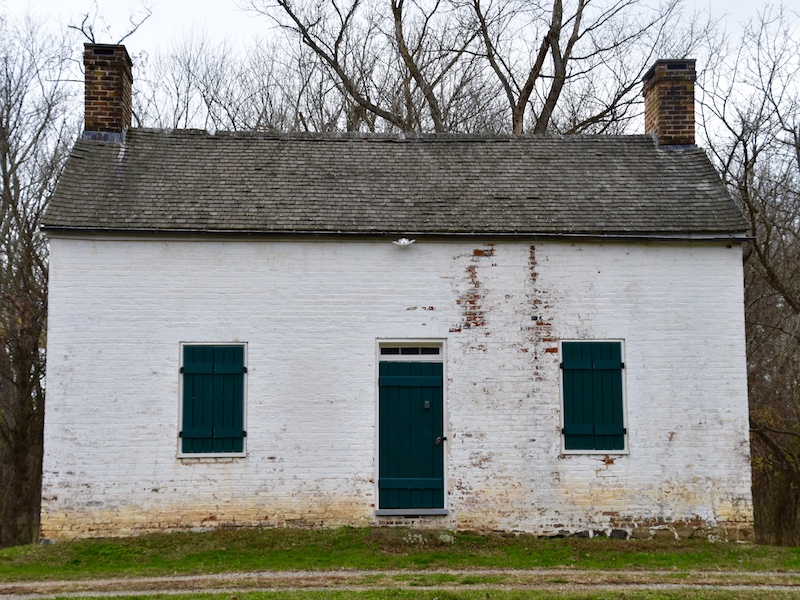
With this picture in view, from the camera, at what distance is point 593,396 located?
11922mm

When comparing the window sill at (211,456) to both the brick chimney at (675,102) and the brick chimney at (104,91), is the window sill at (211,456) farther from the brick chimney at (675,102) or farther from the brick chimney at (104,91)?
the brick chimney at (675,102)

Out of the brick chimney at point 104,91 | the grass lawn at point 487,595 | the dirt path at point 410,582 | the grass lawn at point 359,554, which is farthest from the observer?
the brick chimney at point 104,91

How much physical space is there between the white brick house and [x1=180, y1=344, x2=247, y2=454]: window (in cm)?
3

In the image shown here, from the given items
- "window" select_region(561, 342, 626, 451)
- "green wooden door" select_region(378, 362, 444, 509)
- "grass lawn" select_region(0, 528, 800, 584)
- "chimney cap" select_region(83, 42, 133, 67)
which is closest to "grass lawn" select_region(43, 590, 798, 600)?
"grass lawn" select_region(0, 528, 800, 584)

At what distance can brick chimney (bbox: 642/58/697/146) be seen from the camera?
46.3 ft

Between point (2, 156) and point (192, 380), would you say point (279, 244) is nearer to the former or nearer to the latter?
point (192, 380)

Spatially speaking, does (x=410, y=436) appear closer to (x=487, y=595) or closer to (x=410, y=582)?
(x=410, y=582)

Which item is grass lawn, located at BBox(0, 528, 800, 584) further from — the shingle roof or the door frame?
the shingle roof

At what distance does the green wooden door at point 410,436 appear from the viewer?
1169cm

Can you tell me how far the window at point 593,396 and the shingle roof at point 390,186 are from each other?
175 cm

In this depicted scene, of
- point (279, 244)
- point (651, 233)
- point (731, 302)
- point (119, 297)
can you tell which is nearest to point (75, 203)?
point (119, 297)

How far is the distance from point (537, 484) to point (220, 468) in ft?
14.5

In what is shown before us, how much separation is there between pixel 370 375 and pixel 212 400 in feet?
7.28

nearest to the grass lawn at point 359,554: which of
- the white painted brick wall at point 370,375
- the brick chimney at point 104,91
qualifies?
the white painted brick wall at point 370,375
